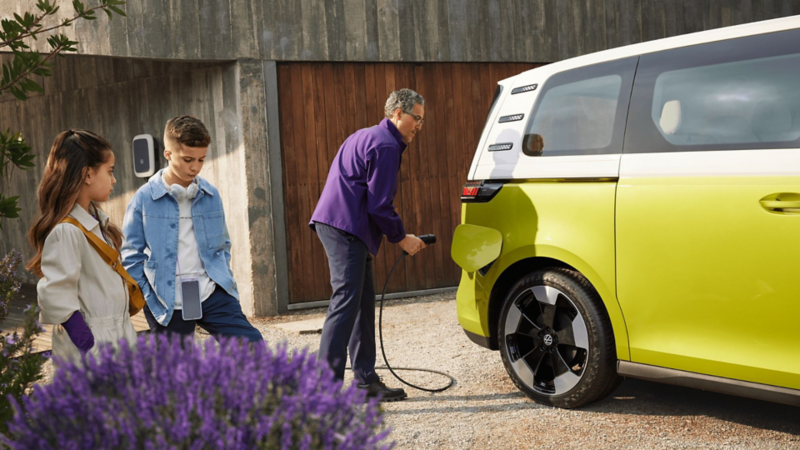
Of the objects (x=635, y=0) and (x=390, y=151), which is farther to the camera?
(x=635, y=0)

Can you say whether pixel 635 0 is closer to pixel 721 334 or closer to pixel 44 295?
pixel 721 334

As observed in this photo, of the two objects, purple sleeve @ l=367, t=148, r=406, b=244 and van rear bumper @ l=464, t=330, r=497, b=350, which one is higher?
purple sleeve @ l=367, t=148, r=406, b=244

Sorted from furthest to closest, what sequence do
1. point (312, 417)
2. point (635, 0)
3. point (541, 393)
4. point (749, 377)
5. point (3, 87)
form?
point (635, 0)
point (541, 393)
point (749, 377)
point (3, 87)
point (312, 417)

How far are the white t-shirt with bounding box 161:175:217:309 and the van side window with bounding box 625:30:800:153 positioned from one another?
89.5 inches

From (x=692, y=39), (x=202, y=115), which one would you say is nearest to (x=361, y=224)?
(x=692, y=39)

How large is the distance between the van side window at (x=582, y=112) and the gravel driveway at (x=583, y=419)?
148cm

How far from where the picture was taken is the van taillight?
4.94m

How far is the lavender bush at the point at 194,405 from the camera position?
174 centimetres

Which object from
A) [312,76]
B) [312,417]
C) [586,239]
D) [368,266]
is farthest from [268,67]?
[312,417]

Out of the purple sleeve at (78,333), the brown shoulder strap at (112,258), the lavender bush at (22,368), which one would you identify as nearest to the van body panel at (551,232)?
the brown shoulder strap at (112,258)

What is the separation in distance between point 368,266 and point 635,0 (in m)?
7.62

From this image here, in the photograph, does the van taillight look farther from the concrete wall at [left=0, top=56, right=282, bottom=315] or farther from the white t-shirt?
the concrete wall at [left=0, top=56, right=282, bottom=315]

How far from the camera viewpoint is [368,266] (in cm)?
526

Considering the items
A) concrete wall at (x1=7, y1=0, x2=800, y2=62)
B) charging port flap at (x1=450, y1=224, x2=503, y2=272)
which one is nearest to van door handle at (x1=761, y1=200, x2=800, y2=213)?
charging port flap at (x1=450, y1=224, x2=503, y2=272)
